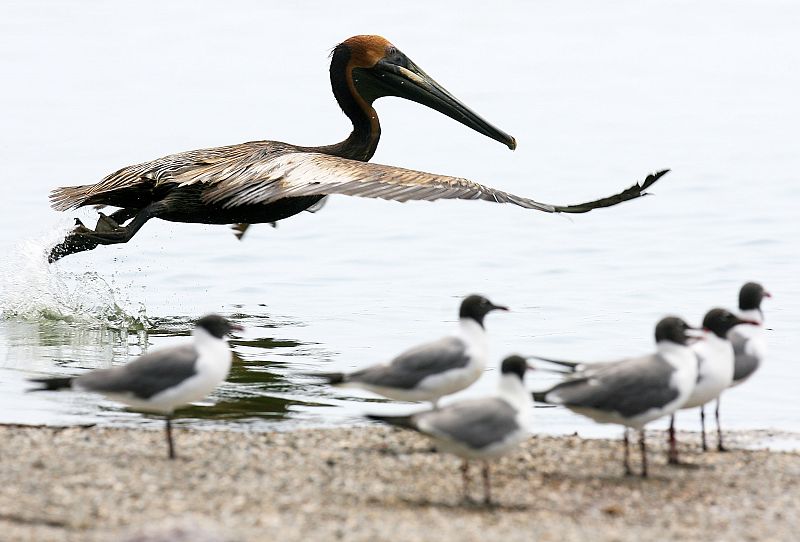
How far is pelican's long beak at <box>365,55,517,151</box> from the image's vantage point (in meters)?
12.4

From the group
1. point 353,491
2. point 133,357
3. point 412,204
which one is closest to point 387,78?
point 133,357

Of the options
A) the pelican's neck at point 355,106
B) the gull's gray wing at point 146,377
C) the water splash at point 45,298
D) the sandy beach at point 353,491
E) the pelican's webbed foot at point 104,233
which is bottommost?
the sandy beach at point 353,491

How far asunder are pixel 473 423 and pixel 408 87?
20.0 feet

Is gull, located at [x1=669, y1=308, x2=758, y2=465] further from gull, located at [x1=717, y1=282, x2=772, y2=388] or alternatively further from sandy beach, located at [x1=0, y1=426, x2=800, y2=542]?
A: sandy beach, located at [x1=0, y1=426, x2=800, y2=542]

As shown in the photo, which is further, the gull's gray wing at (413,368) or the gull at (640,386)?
the gull's gray wing at (413,368)

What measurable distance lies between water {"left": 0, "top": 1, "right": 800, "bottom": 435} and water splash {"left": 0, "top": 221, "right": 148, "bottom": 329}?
3cm

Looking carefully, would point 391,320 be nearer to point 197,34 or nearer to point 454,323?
point 454,323

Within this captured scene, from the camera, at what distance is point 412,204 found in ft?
68.0

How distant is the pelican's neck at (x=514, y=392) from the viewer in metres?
7.08

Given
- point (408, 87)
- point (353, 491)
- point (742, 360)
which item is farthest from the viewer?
point (408, 87)

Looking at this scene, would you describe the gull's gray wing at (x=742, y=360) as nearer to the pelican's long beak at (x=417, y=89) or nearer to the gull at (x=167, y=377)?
the gull at (x=167, y=377)

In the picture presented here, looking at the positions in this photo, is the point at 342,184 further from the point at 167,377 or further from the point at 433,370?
the point at 167,377

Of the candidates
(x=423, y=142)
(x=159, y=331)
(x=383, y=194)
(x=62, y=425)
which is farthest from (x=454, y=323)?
(x=423, y=142)

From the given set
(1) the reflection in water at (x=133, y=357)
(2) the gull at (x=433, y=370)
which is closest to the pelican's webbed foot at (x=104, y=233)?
(1) the reflection in water at (x=133, y=357)
